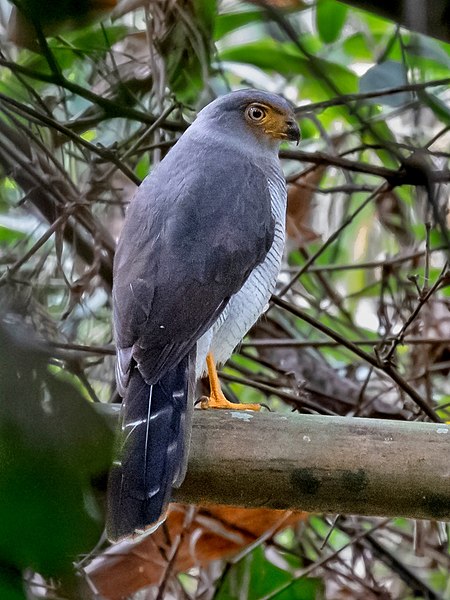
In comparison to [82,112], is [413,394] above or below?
below

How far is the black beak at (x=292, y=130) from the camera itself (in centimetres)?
→ 255

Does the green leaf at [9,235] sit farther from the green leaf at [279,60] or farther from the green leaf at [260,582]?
the green leaf at [260,582]

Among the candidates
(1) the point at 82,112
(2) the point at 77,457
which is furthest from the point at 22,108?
(2) the point at 77,457

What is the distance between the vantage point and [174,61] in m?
2.74

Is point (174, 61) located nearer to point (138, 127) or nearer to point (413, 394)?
point (138, 127)

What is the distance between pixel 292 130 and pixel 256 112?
0.13 meters

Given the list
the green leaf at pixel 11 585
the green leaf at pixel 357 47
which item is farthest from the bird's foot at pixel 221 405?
the green leaf at pixel 11 585

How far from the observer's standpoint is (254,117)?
2600 mm

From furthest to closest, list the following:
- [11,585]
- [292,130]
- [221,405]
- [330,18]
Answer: [330,18] < [292,130] < [221,405] < [11,585]

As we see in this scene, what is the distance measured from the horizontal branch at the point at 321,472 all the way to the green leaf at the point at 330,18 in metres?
1.65

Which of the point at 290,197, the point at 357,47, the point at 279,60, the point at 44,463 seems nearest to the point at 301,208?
the point at 290,197

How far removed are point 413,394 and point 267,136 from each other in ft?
2.90

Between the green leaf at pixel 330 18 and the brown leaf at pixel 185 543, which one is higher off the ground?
the green leaf at pixel 330 18

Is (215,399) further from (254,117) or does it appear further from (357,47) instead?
(357,47)
